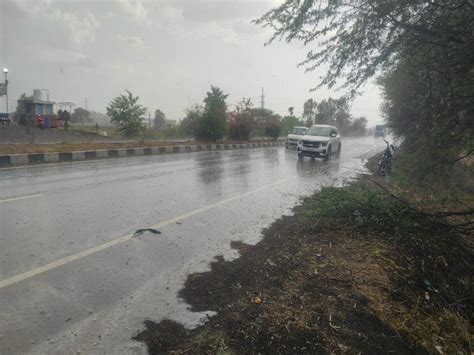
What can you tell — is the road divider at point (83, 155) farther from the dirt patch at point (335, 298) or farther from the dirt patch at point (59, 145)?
the dirt patch at point (335, 298)

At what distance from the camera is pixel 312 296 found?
3078mm

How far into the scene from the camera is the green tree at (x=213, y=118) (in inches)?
965

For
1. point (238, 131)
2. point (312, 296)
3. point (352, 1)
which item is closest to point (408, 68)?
point (352, 1)

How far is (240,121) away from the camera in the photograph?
2883 centimetres

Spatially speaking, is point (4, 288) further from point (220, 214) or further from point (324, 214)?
point (324, 214)

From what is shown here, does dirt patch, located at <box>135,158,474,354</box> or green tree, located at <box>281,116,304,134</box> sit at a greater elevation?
green tree, located at <box>281,116,304,134</box>

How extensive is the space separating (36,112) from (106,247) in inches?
1302

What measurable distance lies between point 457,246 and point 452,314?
1.48 meters

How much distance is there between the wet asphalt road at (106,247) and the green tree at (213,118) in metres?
16.4

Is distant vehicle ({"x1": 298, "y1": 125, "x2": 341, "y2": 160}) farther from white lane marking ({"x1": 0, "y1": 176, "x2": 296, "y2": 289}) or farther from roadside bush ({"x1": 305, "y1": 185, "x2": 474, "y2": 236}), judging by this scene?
white lane marking ({"x1": 0, "y1": 176, "x2": 296, "y2": 289})

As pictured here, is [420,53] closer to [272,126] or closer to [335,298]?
[335,298]

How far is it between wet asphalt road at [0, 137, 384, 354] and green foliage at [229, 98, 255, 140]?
20615 millimetres

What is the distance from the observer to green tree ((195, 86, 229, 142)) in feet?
80.4

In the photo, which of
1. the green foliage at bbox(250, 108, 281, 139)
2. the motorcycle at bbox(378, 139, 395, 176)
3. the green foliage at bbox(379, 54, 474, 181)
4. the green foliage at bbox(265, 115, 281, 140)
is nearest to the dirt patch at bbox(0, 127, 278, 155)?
the motorcycle at bbox(378, 139, 395, 176)
